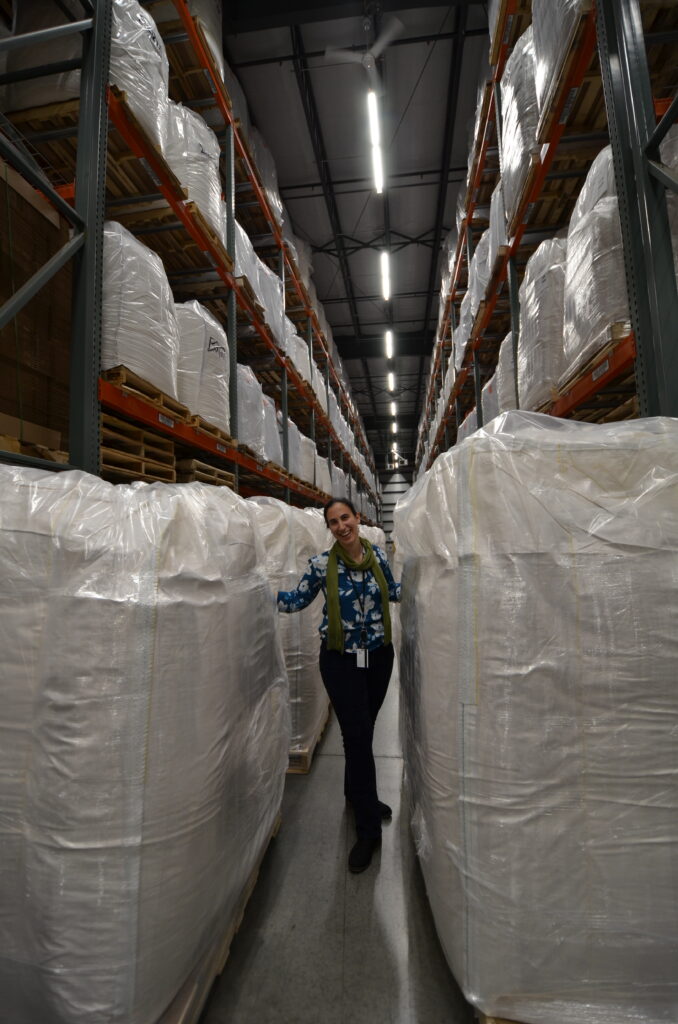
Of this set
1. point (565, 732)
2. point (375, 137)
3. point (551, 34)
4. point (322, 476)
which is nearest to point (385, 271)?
point (375, 137)

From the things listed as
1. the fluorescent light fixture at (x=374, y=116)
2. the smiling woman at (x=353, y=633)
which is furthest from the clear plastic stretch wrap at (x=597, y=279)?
the fluorescent light fixture at (x=374, y=116)

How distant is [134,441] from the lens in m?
3.05

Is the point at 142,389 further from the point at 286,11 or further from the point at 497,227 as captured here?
the point at 286,11

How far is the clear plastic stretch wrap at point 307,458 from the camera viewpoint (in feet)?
24.3

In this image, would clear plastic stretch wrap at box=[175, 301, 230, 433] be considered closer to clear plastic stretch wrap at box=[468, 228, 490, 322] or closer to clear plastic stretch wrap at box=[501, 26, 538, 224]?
clear plastic stretch wrap at box=[501, 26, 538, 224]

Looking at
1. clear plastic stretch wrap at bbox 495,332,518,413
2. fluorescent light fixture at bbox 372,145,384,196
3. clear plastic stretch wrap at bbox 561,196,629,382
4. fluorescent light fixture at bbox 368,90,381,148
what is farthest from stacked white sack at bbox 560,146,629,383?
fluorescent light fixture at bbox 372,145,384,196

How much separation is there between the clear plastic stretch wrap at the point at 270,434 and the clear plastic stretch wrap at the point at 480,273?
8.29 ft

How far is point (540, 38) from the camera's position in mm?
2848

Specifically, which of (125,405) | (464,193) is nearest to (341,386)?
(464,193)

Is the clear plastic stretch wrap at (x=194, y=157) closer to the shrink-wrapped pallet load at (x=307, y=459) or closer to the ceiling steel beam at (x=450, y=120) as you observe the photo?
the shrink-wrapped pallet load at (x=307, y=459)

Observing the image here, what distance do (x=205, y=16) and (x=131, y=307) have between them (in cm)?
330

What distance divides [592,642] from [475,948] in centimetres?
88

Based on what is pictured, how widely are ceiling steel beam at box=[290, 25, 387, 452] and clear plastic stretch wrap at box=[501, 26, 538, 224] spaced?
408 centimetres

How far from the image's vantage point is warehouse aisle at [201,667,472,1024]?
60.6 inches
